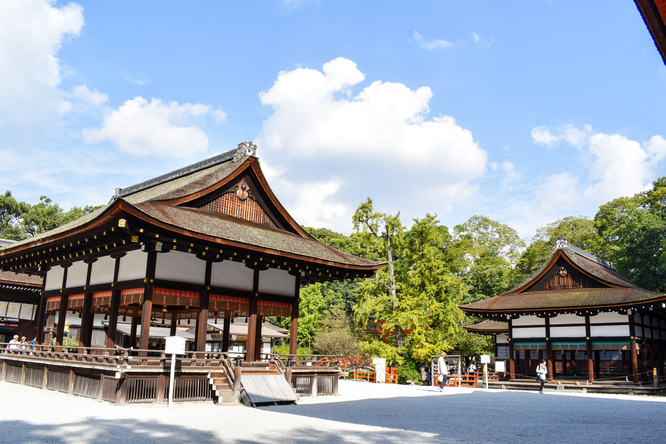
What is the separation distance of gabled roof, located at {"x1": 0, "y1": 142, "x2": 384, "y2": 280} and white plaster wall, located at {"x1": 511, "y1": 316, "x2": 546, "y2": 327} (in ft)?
45.1

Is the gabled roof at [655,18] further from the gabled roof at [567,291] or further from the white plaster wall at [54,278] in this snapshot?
the gabled roof at [567,291]

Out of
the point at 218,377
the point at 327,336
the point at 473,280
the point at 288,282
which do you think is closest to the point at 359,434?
the point at 218,377

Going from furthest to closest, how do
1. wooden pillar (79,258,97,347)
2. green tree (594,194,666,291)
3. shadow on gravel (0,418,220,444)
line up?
green tree (594,194,666,291), wooden pillar (79,258,97,347), shadow on gravel (0,418,220,444)

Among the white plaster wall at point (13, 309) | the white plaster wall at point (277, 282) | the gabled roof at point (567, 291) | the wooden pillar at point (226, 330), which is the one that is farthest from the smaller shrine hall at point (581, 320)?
the white plaster wall at point (13, 309)

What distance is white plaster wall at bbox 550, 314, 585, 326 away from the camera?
28625 millimetres

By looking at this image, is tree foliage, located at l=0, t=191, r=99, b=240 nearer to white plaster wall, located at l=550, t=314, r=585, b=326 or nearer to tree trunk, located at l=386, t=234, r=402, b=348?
tree trunk, located at l=386, t=234, r=402, b=348

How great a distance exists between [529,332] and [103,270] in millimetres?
23690

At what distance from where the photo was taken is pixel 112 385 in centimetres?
1462

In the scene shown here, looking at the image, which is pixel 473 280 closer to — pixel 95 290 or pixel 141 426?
pixel 95 290

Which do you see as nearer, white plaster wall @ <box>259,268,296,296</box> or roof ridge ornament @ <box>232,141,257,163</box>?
white plaster wall @ <box>259,268,296,296</box>

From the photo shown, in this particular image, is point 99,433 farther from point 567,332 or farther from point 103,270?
point 567,332

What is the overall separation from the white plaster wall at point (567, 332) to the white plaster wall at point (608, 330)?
22.0 inches

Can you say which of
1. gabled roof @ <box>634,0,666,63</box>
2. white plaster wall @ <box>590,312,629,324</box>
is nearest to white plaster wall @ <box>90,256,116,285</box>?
gabled roof @ <box>634,0,666,63</box>

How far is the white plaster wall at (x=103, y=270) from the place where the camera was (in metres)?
18.2
